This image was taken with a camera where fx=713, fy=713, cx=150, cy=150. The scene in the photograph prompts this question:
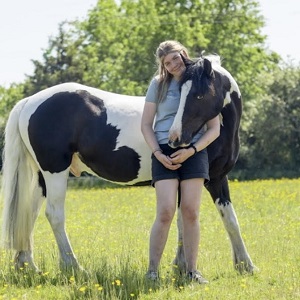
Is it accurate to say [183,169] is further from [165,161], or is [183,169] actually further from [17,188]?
[17,188]

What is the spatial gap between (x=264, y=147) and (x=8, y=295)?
34.3m

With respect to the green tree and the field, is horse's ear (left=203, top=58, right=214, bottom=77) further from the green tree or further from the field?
the green tree

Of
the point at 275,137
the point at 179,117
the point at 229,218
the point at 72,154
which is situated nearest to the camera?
the point at 179,117

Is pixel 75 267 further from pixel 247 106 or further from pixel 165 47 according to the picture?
pixel 247 106

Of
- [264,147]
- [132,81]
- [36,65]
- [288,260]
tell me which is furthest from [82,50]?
[288,260]

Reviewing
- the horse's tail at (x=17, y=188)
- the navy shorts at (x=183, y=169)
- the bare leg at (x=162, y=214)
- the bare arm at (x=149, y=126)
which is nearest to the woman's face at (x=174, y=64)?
the bare arm at (x=149, y=126)

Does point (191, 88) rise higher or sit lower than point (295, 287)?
higher

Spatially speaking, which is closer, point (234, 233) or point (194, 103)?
point (194, 103)

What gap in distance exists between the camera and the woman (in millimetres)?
6645

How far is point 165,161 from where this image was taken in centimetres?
655

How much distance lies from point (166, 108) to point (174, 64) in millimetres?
423

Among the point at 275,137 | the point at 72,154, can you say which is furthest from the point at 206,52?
the point at 72,154

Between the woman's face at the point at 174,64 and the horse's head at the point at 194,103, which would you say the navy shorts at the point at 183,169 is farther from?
the woman's face at the point at 174,64

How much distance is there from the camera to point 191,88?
21.5 feet
